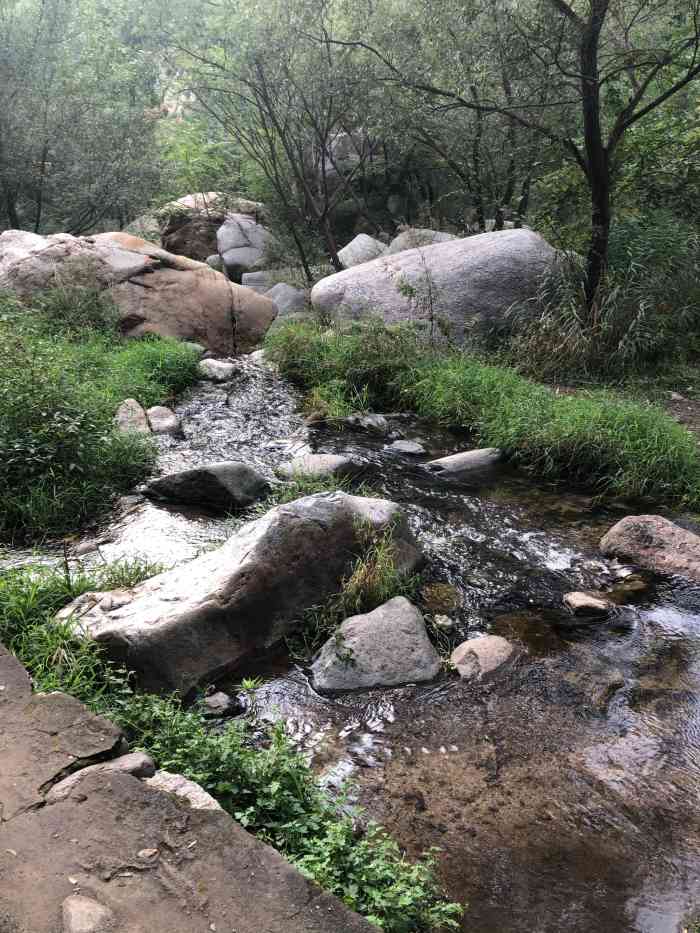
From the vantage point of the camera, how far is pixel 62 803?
2.64m

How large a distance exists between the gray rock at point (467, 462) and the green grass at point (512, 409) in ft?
0.55

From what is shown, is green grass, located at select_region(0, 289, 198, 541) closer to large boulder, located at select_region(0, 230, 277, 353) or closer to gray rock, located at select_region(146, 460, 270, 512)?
gray rock, located at select_region(146, 460, 270, 512)

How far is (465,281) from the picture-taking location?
399 inches

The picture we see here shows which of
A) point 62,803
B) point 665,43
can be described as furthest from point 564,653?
point 665,43

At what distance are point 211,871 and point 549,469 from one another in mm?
5421

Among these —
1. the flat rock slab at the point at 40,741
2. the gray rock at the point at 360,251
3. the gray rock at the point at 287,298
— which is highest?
the gray rock at the point at 360,251

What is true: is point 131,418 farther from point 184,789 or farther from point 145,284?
point 184,789

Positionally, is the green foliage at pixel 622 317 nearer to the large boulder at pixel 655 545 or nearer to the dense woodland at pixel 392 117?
the dense woodland at pixel 392 117

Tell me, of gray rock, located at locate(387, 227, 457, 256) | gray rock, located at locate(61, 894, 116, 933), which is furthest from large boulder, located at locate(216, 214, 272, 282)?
gray rock, located at locate(61, 894, 116, 933)

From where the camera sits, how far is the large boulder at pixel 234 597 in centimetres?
397

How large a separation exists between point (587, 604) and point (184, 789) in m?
3.16

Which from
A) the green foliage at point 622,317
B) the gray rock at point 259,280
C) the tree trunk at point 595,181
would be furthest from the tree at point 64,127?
the tree trunk at point 595,181

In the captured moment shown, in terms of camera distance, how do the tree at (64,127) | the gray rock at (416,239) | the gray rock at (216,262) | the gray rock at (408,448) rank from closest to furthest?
the gray rock at (408,448), the gray rock at (416,239), the tree at (64,127), the gray rock at (216,262)

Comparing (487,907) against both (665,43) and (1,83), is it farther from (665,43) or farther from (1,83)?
(1,83)
